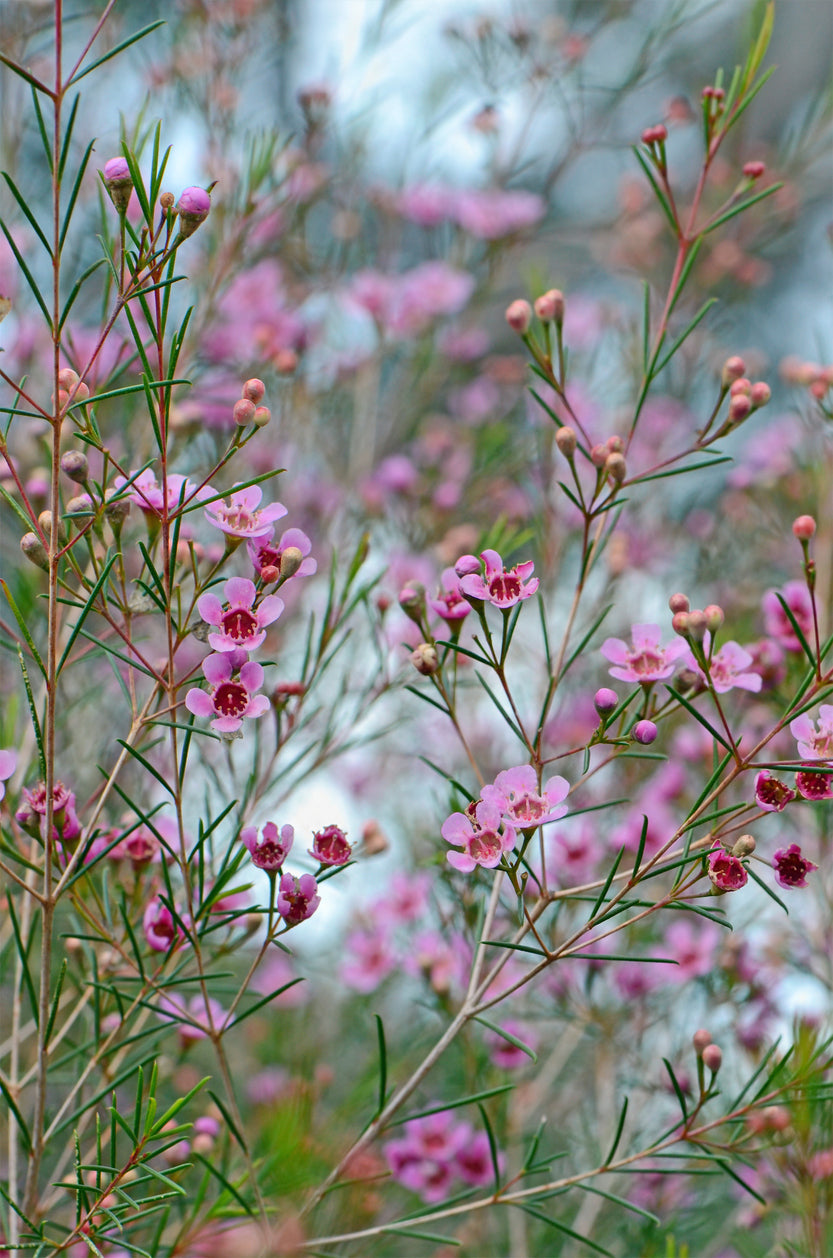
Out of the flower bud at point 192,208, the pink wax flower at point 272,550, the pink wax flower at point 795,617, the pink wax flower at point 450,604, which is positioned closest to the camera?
the flower bud at point 192,208

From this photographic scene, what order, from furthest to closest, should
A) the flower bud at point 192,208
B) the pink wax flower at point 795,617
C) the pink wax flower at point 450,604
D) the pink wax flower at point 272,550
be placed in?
the pink wax flower at point 795,617, the pink wax flower at point 450,604, the pink wax flower at point 272,550, the flower bud at point 192,208

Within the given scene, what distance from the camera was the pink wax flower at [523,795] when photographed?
29.9 inches

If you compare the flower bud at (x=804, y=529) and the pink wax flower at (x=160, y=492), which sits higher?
the flower bud at (x=804, y=529)

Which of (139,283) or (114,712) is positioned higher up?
(114,712)

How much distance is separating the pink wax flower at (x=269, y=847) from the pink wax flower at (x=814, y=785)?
15.0 inches

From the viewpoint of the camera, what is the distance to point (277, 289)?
217cm

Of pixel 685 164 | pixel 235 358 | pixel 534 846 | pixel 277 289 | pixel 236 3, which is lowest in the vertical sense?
pixel 534 846

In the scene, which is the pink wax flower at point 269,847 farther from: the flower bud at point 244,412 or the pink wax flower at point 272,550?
the flower bud at point 244,412

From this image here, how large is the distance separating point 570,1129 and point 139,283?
177cm

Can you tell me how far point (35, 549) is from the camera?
0.76 m

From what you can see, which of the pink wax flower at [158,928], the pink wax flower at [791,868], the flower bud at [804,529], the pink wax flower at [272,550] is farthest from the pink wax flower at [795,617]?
the pink wax flower at [158,928]

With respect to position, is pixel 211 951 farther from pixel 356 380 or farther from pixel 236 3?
pixel 236 3

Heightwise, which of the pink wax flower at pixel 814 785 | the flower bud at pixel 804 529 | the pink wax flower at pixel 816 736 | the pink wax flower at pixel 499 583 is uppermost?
the flower bud at pixel 804 529

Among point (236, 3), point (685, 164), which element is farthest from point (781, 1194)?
point (685, 164)
